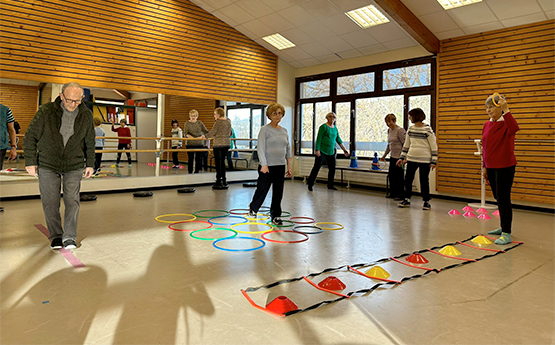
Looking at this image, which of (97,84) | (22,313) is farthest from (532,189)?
(97,84)

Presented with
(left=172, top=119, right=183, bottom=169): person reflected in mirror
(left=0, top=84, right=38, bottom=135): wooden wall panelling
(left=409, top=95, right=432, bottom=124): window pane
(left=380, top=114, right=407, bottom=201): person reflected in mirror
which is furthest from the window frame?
(left=0, top=84, right=38, bottom=135): wooden wall panelling

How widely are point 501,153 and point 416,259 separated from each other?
159cm

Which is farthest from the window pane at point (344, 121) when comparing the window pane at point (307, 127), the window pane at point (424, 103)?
the window pane at point (424, 103)

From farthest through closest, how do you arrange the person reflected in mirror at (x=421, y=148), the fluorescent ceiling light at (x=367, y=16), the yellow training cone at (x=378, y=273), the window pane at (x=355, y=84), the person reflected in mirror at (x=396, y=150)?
the window pane at (x=355, y=84) → the fluorescent ceiling light at (x=367, y=16) → the person reflected in mirror at (x=396, y=150) → the person reflected in mirror at (x=421, y=148) → the yellow training cone at (x=378, y=273)

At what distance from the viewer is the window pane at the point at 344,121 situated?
965cm

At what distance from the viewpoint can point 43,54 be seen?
689 centimetres

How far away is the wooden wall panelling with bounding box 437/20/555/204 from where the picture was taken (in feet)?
21.1

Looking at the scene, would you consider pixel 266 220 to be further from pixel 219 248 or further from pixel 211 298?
pixel 211 298

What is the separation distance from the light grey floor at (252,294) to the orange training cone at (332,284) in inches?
3.4

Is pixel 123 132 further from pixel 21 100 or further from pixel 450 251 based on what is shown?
pixel 450 251

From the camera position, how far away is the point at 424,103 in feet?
26.7

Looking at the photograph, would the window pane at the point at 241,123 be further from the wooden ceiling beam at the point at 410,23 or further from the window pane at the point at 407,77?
the wooden ceiling beam at the point at 410,23

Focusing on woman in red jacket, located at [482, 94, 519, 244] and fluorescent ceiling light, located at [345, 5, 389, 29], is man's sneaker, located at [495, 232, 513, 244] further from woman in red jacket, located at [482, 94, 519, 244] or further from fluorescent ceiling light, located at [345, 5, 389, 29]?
fluorescent ceiling light, located at [345, 5, 389, 29]

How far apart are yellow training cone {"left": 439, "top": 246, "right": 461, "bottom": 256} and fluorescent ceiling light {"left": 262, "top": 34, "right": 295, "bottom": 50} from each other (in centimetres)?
716
